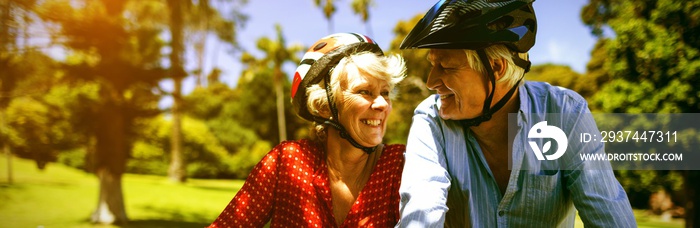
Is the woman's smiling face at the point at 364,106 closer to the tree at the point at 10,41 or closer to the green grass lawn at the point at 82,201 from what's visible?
the tree at the point at 10,41

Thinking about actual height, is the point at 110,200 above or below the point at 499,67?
below

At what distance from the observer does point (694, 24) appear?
1518cm

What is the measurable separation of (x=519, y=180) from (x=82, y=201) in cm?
2375

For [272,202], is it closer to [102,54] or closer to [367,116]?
[367,116]

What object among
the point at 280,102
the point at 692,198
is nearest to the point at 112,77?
the point at 692,198

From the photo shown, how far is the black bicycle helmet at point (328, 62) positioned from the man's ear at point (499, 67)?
2.23 feet

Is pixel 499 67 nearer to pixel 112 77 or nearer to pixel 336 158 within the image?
pixel 336 158

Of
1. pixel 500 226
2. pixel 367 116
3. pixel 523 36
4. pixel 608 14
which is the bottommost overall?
pixel 500 226

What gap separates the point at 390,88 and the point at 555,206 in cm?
102

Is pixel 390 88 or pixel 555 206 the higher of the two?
pixel 390 88

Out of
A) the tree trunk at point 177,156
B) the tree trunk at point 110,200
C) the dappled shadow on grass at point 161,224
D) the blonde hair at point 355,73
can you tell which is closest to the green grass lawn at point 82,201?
the dappled shadow on grass at point 161,224

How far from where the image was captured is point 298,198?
8.77ft

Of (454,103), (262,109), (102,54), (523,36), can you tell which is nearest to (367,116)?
(454,103)

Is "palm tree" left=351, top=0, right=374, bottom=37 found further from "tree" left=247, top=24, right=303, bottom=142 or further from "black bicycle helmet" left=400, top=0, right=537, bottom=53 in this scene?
"black bicycle helmet" left=400, top=0, right=537, bottom=53
